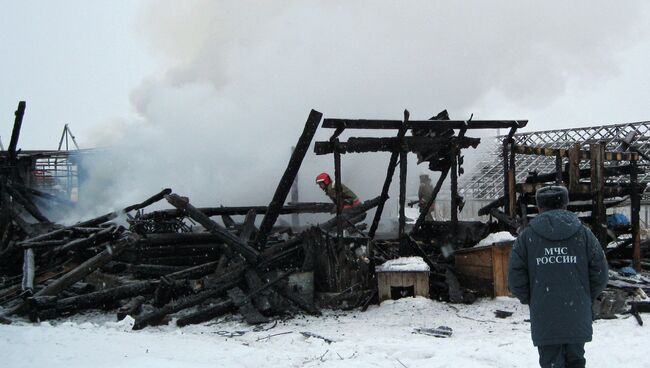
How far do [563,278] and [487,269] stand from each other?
569 centimetres

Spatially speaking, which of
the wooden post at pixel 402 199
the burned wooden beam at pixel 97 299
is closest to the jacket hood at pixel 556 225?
the wooden post at pixel 402 199

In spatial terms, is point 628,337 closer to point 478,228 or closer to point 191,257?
point 478,228

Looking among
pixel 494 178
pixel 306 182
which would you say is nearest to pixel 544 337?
pixel 306 182

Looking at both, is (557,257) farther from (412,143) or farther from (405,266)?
(412,143)

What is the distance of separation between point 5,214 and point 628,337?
525 inches

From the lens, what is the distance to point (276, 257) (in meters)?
9.52

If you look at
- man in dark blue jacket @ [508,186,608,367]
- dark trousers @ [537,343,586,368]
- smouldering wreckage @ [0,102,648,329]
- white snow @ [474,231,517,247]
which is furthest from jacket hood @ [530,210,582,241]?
white snow @ [474,231,517,247]

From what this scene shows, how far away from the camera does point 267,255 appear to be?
9.46 meters

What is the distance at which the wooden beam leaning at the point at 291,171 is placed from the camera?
8898 mm

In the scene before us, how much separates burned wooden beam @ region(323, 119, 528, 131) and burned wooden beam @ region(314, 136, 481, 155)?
239mm

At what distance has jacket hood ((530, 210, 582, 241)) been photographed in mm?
3994

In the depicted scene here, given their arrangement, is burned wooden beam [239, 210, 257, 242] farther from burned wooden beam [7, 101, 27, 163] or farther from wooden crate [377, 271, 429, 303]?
burned wooden beam [7, 101, 27, 163]

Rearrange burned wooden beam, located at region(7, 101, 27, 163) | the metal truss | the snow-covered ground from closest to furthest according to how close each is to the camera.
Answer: the snow-covered ground, burned wooden beam, located at region(7, 101, 27, 163), the metal truss

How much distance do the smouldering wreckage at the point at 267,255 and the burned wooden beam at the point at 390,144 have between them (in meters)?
0.02
